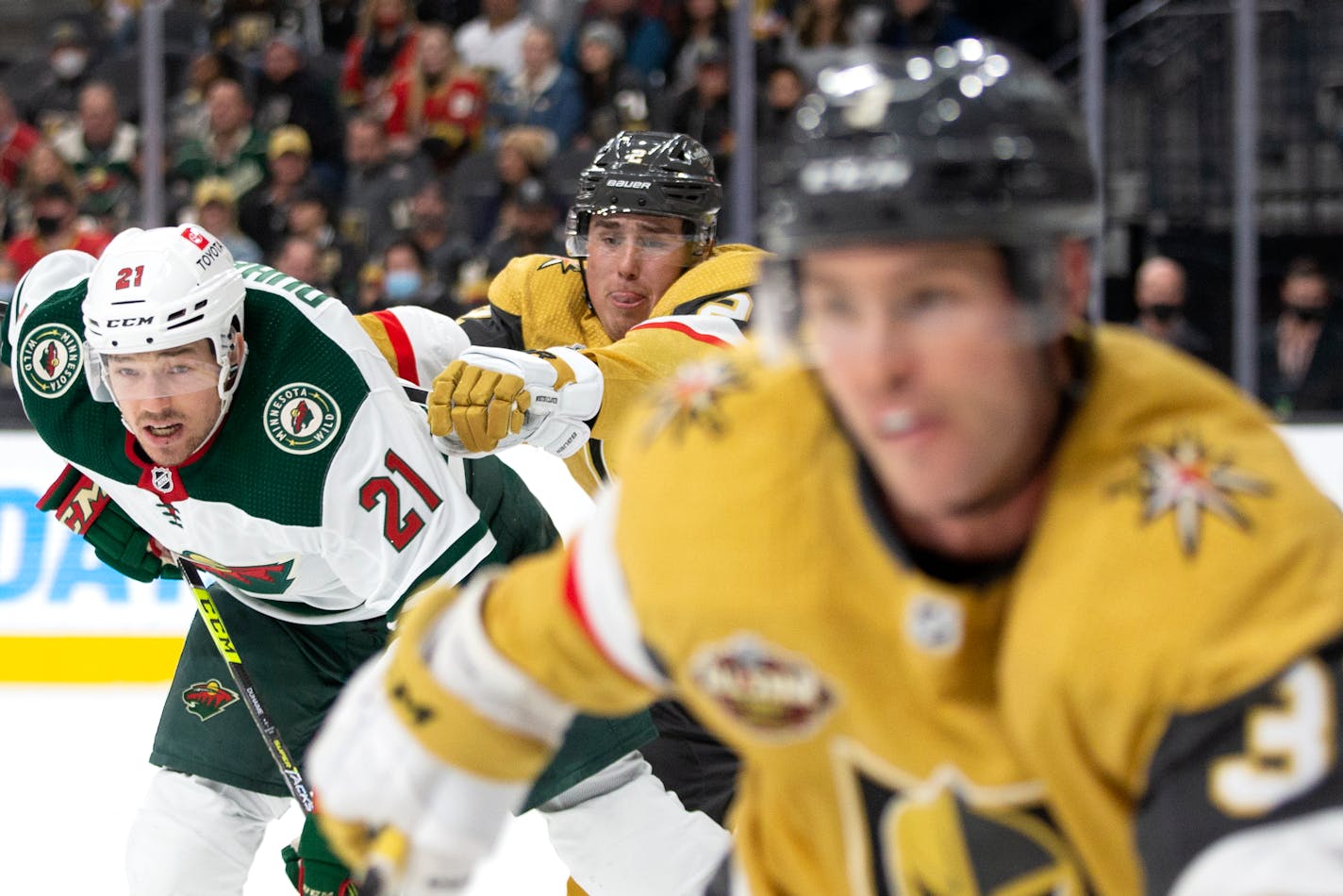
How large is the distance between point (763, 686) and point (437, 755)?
0.27 meters

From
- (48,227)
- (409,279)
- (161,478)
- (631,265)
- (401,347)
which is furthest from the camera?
(48,227)

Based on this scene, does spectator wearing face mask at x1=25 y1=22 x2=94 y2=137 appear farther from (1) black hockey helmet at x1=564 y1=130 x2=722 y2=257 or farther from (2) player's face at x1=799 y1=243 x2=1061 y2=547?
(2) player's face at x1=799 y1=243 x2=1061 y2=547

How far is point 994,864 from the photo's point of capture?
3.59 ft

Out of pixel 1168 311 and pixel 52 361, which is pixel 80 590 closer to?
pixel 52 361

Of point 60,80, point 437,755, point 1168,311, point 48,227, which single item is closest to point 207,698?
point 437,755

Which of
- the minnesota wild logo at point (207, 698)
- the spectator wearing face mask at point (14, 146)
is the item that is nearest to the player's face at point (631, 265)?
the minnesota wild logo at point (207, 698)

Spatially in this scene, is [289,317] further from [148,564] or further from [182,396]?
[148,564]

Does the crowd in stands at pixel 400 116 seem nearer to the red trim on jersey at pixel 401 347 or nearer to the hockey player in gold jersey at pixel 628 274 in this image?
the hockey player in gold jersey at pixel 628 274

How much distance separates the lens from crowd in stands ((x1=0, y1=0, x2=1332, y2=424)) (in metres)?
5.88

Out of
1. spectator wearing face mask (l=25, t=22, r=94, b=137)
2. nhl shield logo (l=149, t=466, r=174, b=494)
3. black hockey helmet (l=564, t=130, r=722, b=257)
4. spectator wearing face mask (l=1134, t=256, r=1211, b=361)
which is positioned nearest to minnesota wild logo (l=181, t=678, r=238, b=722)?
nhl shield logo (l=149, t=466, r=174, b=494)

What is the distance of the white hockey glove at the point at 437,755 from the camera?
122cm

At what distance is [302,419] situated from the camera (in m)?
2.50

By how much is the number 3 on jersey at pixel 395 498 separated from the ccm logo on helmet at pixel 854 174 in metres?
1.54

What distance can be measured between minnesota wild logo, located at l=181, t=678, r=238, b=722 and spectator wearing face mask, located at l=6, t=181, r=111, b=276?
3665 mm
